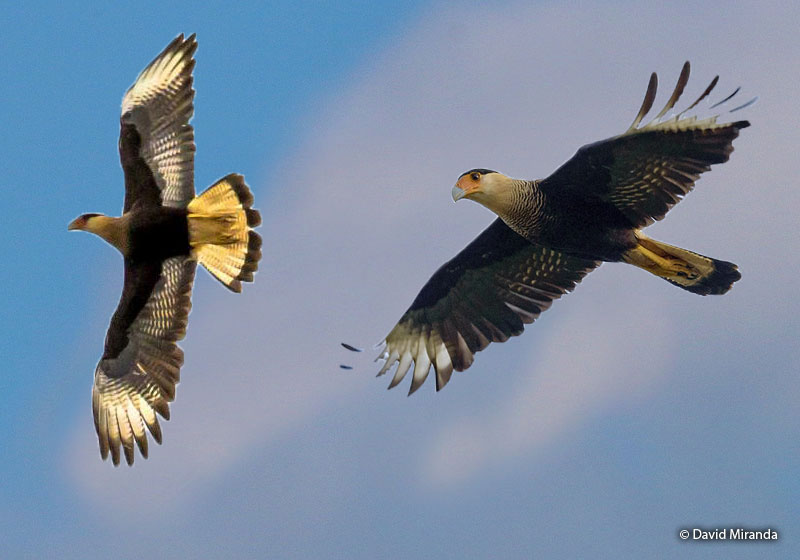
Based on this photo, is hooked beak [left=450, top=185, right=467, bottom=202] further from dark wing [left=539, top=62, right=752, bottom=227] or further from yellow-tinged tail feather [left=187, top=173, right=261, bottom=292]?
yellow-tinged tail feather [left=187, top=173, right=261, bottom=292]

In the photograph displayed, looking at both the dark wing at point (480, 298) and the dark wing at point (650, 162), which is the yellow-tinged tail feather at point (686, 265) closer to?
the dark wing at point (650, 162)

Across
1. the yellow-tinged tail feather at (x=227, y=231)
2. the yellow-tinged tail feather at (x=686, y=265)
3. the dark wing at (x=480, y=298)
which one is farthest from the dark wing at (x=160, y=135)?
the yellow-tinged tail feather at (x=686, y=265)

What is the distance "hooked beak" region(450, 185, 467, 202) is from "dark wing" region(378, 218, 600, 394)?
32.2 inches

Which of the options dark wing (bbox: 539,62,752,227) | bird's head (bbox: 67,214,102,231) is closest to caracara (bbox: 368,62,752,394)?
dark wing (bbox: 539,62,752,227)

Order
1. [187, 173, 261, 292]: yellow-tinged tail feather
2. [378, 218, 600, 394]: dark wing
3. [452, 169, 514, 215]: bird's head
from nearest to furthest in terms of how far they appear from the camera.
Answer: [187, 173, 261, 292]: yellow-tinged tail feather → [452, 169, 514, 215]: bird's head → [378, 218, 600, 394]: dark wing

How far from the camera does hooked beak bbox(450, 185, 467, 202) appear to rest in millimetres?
8852

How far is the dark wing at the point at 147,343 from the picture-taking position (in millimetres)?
9109

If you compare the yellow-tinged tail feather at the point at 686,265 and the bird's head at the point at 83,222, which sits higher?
the bird's head at the point at 83,222

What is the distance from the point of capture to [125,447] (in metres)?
9.12

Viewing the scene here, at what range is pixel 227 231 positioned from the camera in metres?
8.73

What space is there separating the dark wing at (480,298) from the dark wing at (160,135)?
205cm

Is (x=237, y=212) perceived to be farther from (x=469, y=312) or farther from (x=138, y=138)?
(x=469, y=312)

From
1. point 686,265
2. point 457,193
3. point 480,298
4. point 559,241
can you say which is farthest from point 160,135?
point 686,265

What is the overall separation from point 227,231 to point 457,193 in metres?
1.50
